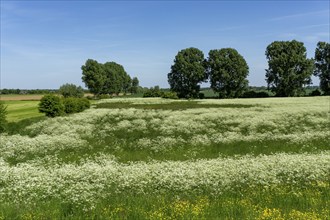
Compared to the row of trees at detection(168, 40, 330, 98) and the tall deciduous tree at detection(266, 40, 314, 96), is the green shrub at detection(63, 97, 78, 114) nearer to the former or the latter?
the row of trees at detection(168, 40, 330, 98)

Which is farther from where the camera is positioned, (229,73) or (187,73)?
(187,73)

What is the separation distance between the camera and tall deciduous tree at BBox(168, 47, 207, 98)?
393 ft

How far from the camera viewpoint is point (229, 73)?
371ft

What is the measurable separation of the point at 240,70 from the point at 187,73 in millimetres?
19876

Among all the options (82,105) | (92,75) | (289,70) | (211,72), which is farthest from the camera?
(92,75)

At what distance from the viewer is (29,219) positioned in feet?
34.6

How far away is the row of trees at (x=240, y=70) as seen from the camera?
104188 mm

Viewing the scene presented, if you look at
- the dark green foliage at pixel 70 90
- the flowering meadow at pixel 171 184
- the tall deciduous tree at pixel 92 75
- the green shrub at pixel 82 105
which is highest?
the tall deciduous tree at pixel 92 75

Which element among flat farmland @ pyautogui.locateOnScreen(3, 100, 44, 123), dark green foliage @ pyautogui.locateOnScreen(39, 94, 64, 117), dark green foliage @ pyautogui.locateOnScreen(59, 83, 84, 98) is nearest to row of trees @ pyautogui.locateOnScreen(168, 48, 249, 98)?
dark green foliage @ pyautogui.locateOnScreen(59, 83, 84, 98)

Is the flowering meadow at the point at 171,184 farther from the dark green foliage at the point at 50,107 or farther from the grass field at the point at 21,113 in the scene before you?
the grass field at the point at 21,113

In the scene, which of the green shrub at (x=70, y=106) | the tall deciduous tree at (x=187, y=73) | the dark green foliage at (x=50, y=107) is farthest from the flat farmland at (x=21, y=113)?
the tall deciduous tree at (x=187, y=73)

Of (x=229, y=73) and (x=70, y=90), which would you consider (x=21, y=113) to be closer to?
(x=70, y=90)

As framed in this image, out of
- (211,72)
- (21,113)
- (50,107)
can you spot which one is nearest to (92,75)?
(211,72)

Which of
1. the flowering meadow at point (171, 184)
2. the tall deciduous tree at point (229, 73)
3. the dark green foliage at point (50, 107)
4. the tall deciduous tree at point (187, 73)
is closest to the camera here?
the flowering meadow at point (171, 184)
